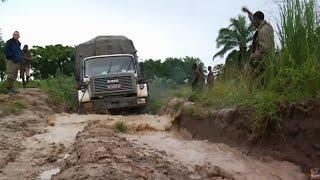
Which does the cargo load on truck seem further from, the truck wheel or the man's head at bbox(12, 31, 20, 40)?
the man's head at bbox(12, 31, 20, 40)

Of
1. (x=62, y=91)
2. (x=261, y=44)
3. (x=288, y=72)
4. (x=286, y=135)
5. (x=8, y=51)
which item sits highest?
(x=8, y=51)

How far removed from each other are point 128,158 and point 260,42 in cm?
396

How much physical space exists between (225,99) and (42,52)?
48.1 m

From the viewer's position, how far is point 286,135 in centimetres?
731

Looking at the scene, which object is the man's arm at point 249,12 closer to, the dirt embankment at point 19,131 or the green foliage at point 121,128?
the green foliage at point 121,128

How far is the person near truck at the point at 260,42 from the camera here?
8664 mm

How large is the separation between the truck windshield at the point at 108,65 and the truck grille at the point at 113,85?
0.59m

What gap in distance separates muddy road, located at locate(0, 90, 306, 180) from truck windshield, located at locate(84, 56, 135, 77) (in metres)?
6.98

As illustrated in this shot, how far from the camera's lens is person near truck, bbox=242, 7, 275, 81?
8664mm

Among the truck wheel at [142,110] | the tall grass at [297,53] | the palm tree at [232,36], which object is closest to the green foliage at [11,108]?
the truck wheel at [142,110]

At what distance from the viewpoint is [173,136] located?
9.98 m

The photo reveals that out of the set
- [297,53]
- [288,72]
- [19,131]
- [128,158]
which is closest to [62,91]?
[19,131]

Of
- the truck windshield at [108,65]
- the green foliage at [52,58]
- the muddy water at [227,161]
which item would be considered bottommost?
the muddy water at [227,161]

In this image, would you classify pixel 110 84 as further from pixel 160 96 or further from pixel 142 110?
pixel 160 96
